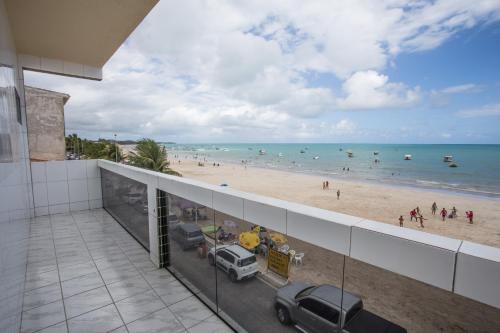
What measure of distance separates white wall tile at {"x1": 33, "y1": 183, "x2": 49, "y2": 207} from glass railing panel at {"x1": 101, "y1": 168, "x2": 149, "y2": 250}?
2.60 metres

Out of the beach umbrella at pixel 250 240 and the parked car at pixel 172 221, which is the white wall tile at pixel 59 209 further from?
the beach umbrella at pixel 250 240

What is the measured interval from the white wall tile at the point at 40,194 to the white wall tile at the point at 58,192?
16 cm

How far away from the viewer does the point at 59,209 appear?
1373 cm

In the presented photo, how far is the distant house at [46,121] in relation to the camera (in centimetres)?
2111

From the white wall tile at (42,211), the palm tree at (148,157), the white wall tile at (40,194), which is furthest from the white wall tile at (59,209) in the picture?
the palm tree at (148,157)

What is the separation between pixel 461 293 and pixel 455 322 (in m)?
0.41

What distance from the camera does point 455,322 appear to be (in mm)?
2746

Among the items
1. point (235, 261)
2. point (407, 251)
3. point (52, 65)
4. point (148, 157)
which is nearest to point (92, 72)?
point (52, 65)

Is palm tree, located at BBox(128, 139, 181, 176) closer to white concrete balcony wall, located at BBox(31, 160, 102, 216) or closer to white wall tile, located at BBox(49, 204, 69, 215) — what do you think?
white concrete balcony wall, located at BBox(31, 160, 102, 216)

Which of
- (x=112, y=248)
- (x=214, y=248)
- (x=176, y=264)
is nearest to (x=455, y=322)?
(x=214, y=248)

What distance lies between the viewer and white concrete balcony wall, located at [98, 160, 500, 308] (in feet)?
8.14

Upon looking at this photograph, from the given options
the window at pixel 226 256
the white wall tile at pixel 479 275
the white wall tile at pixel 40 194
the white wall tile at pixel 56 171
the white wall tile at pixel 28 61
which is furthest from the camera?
the white wall tile at pixel 56 171

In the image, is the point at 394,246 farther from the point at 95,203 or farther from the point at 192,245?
the point at 95,203

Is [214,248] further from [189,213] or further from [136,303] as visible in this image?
[136,303]
